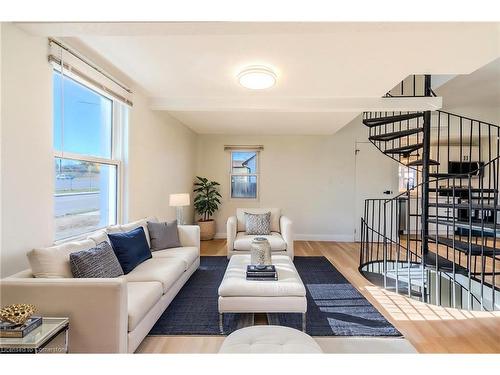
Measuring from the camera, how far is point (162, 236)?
320 centimetres

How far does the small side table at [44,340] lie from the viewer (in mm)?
1254

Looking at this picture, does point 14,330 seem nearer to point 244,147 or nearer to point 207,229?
point 207,229

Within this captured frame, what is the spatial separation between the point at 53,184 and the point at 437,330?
10.9 feet

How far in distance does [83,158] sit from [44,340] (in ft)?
5.76

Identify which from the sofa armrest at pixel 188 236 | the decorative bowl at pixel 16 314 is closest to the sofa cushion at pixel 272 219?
the sofa armrest at pixel 188 236

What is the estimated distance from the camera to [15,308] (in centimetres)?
133

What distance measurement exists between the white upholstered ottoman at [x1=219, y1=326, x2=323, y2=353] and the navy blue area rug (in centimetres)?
72

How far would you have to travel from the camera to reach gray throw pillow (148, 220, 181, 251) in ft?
10.3

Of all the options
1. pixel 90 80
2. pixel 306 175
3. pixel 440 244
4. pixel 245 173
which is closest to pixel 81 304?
pixel 90 80

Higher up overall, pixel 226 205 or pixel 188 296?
pixel 226 205
